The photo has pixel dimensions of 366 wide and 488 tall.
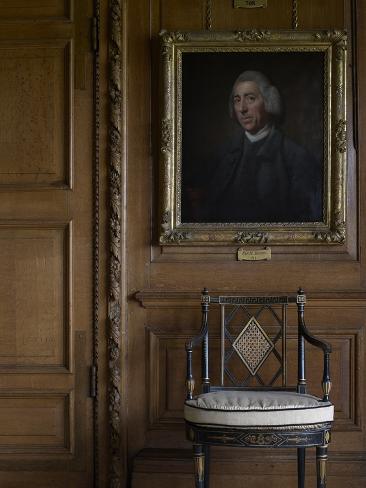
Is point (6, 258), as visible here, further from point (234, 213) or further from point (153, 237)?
point (234, 213)

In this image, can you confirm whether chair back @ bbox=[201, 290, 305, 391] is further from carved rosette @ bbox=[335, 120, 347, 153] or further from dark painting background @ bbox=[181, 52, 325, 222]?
carved rosette @ bbox=[335, 120, 347, 153]

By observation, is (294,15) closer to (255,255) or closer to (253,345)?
(255,255)

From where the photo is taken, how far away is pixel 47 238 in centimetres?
375

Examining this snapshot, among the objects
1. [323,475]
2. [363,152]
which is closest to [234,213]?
[363,152]

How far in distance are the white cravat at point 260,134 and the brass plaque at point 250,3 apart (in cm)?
55

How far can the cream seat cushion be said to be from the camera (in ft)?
10.0

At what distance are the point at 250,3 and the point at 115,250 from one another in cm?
128

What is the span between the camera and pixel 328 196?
366 cm

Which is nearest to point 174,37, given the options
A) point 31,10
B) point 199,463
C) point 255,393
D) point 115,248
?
point 31,10

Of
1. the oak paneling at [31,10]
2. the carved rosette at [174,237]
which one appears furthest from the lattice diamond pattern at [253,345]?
the oak paneling at [31,10]

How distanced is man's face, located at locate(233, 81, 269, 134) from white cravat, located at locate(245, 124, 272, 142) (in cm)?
1

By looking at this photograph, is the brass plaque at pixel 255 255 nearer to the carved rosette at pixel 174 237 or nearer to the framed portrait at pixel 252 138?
the framed portrait at pixel 252 138

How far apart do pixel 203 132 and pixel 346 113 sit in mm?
651

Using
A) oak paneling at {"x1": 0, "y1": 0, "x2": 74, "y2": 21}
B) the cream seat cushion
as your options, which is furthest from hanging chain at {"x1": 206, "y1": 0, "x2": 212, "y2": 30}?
the cream seat cushion
